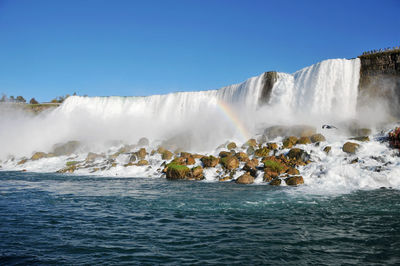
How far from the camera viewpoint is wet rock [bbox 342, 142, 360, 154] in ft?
58.4

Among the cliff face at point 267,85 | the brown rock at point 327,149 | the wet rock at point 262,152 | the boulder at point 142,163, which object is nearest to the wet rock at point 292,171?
the brown rock at point 327,149

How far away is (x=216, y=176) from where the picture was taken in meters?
18.6

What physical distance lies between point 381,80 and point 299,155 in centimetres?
1299

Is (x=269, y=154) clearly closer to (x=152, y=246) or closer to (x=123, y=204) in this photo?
(x=123, y=204)

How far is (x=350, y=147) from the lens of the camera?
17969mm

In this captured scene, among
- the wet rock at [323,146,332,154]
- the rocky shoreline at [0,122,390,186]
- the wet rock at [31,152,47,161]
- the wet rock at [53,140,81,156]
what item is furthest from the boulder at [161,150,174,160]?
the wet rock at [31,152,47,161]

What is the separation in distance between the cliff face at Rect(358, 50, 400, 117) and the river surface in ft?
57.2

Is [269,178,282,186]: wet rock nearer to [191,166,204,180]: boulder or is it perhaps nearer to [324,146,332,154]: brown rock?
[191,166,204,180]: boulder

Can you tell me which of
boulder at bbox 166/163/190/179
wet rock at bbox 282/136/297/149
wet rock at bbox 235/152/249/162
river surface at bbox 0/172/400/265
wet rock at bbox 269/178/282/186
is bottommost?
river surface at bbox 0/172/400/265

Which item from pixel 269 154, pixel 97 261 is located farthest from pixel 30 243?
pixel 269 154

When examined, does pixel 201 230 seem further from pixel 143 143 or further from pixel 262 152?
pixel 143 143

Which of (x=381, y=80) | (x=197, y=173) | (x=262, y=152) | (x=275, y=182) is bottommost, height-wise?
(x=275, y=182)

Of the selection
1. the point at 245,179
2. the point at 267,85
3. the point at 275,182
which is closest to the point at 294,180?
the point at 275,182

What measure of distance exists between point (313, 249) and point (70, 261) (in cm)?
413
